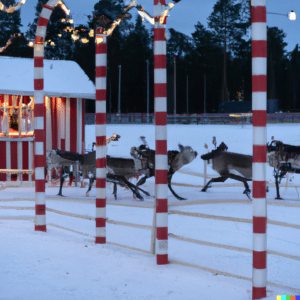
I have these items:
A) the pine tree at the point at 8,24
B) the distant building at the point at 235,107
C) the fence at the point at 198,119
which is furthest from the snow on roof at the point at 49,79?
the distant building at the point at 235,107

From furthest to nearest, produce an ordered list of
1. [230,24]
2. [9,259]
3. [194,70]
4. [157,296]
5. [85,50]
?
[194,70] → [230,24] → [85,50] → [9,259] → [157,296]

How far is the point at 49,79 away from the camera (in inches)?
534

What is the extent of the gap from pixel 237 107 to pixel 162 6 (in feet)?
143

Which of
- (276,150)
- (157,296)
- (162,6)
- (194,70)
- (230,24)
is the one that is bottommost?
(157,296)

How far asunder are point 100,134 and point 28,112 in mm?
7582

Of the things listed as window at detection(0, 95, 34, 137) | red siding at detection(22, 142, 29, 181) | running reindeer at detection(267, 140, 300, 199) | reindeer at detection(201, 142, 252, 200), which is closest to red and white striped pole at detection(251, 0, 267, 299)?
running reindeer at detection(267, 140, 300, 199)

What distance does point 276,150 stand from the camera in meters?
11.4

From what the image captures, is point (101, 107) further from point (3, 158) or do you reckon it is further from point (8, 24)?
point (8, 24)

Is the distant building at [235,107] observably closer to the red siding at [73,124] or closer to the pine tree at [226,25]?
the pine tree at [226,25]

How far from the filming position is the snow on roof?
1279 centimetres

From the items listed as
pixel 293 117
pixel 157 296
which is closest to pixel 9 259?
pixel 157 296

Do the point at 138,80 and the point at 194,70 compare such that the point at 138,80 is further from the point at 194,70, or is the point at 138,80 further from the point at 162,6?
the point at 162,6

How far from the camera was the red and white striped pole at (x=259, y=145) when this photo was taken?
4.14 m

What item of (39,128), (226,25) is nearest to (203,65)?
(226,25)
